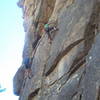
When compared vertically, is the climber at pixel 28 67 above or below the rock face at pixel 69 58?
below

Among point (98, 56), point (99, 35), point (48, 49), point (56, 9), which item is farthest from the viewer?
point (56, 9)

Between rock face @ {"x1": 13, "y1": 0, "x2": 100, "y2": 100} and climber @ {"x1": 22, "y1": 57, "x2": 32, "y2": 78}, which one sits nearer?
rock face @ {"x1": 13, "y1": 0, "x2": 100, "y2": 100}

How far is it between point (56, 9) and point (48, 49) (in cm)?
433

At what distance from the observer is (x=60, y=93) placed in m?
19.5

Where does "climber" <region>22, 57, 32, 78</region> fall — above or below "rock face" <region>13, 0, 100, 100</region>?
below

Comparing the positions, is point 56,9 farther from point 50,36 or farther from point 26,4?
point 26,4

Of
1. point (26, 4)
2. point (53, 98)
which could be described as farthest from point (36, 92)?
point (26, 4)

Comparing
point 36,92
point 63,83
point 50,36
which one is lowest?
point 36,92

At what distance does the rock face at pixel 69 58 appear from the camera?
17.6 metres

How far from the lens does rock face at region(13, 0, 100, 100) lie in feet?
57.8

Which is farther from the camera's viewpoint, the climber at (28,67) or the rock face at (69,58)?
the climber at (28,67)

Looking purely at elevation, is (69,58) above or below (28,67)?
above

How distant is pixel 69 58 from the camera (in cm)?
2064

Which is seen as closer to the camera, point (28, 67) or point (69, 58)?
point (69, 58)
